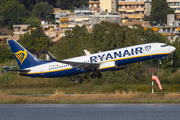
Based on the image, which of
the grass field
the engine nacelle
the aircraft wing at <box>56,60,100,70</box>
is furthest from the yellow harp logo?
the engine nacelle

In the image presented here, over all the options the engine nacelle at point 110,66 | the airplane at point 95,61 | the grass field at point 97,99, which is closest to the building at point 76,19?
the airplane at point 95,61

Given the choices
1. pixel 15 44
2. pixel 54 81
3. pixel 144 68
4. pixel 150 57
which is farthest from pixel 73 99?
pixel 144 68

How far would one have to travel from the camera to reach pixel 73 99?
46.2 m

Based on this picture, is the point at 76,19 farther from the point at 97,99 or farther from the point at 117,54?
the point at 97,99

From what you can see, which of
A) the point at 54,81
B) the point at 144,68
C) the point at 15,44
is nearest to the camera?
the point at 15,44

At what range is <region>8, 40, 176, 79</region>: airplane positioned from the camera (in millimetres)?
51375

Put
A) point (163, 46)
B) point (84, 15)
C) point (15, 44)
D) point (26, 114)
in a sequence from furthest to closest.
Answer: point (84, 15) → point (15, 44) → point (163, 46) → point (26, 114)

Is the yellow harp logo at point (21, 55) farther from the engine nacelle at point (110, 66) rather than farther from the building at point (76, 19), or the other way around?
the building at point (76, 19)

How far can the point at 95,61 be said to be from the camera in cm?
5353

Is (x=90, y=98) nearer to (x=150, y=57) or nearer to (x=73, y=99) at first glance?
(x=73, y=99)

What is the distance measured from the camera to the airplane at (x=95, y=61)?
51.4 m

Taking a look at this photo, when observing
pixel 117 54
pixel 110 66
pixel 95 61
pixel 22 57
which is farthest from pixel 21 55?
pixel 117 54

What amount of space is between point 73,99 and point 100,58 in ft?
30.1

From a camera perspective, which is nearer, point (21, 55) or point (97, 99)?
point (97, 99)
